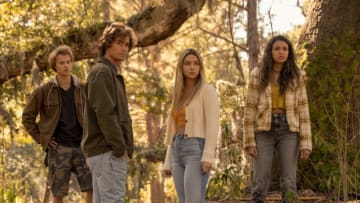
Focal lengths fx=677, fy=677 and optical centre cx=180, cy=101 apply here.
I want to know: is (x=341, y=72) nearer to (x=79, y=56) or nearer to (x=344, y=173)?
(x=344, y=173)

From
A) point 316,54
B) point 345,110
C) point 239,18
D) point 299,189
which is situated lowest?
point 299,189

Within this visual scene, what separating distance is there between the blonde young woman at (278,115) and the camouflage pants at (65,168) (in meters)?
1.51

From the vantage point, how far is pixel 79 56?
1129 cm

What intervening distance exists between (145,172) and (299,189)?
9.75m

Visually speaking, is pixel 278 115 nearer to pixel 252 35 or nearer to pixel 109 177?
pixel 109 177

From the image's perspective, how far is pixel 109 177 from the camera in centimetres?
443

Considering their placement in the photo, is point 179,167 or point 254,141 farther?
point 254,141

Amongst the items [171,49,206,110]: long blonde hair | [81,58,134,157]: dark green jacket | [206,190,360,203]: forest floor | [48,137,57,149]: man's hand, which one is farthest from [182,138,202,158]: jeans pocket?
[206,190,360,203]: forest floor

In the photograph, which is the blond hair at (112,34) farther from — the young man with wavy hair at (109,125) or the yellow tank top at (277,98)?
the yellow tank top at (277,98)

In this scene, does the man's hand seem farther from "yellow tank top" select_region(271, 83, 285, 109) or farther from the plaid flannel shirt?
"yellow tank top" select_region(271, 83, 285, 109)

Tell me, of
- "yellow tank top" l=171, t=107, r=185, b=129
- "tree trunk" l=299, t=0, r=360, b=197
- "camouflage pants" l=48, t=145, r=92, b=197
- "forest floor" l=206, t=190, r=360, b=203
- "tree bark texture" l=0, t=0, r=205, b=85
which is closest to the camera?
"yellow tank top" l=171, t=107, r=185, b=129

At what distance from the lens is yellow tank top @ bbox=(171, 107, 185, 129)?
210 inches

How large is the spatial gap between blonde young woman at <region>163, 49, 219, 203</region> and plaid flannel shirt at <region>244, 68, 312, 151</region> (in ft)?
2.92

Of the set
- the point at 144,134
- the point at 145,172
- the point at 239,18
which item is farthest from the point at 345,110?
the point at 144,134
